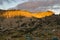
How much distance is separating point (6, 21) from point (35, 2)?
4.05 meters

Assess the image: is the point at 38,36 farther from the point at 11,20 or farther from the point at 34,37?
the point at 11,20

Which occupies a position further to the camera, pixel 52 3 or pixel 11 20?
pixel 52 3

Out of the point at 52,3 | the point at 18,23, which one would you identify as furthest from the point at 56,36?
the point at 52,3

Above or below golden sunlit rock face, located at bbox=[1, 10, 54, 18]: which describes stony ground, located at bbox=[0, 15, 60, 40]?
below

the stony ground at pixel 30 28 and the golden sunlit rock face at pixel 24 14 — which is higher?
the golden sunlit rock face at pixel 24 14

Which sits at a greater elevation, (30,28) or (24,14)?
(24,14)

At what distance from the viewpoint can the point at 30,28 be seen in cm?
1171

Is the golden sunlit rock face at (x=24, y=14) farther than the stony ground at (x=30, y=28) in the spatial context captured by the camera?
Yes

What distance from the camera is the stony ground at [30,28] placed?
10.9 meters

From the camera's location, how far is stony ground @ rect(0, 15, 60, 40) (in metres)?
10.9

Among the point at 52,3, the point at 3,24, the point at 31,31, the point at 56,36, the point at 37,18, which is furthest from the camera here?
the point at 52,3

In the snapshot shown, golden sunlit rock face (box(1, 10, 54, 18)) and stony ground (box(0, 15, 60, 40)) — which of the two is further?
golden sunlit rock face (box(1, 10, 54, 18))

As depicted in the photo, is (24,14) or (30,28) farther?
(24,14)

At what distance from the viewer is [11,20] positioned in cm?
1303
